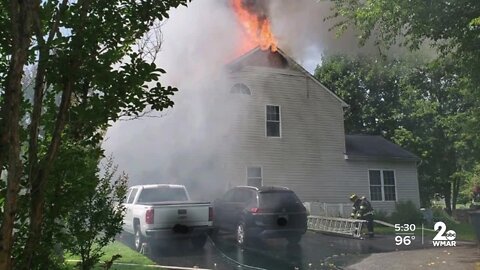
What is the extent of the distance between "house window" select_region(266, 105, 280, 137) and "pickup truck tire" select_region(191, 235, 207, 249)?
7.18m

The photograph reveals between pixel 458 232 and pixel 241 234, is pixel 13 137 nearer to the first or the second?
pixel 241 234

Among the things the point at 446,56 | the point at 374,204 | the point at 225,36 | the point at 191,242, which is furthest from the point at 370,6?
the point at 374,204

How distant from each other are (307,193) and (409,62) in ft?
24.6

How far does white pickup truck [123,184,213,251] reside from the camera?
9.02 meters

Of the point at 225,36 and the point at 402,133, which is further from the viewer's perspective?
the point at 402,133

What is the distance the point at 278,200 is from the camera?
1055 cm

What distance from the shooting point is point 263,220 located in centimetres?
1032

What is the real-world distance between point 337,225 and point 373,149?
6.47 m

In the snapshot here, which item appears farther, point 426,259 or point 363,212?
point 363,212

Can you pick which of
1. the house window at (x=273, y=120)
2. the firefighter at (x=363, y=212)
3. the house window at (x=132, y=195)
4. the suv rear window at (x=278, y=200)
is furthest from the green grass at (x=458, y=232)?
the house window at (x=132, y=195)

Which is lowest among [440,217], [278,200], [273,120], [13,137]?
[440,217]

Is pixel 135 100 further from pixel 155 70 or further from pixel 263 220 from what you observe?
pixel 263 220

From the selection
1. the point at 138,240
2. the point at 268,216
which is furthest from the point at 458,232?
the point at 138,240

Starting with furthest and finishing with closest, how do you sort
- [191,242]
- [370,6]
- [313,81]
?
[313,81] < [370,6] < [191,242]
